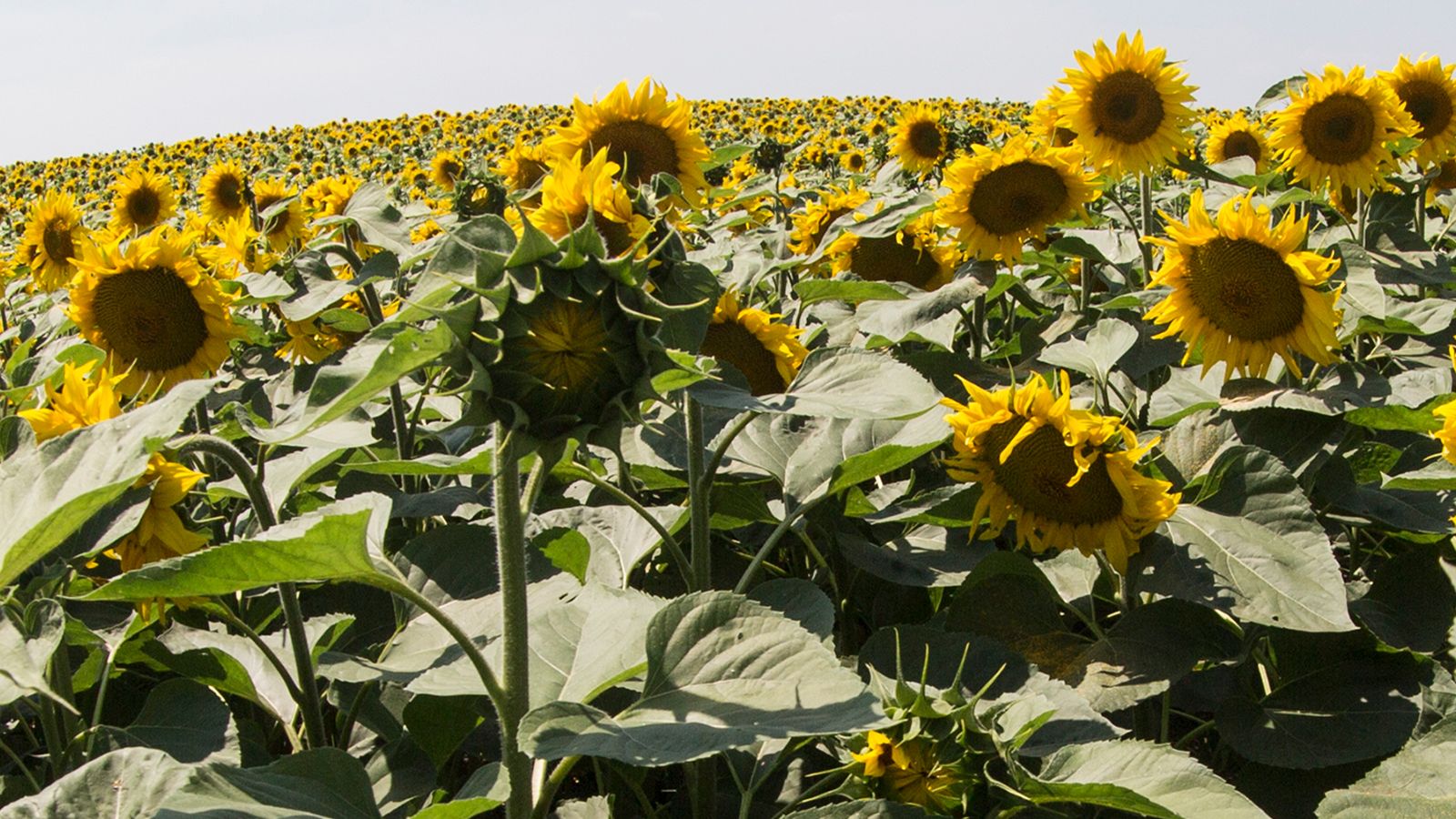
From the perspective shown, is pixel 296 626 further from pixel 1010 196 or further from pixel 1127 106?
pixel 1127 106

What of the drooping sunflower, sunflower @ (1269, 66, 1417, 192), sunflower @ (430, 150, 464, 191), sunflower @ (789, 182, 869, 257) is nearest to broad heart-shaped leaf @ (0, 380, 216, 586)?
the drooping sunflower

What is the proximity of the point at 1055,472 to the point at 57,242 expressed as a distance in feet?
15.0

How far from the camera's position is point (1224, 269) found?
2568 mm

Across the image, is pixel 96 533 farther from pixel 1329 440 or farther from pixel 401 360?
pixel 1329 440

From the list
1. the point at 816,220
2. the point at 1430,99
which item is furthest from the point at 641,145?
the point at 1430,99

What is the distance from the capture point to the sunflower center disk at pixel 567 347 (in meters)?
1.11

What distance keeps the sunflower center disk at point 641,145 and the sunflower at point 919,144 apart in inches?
129

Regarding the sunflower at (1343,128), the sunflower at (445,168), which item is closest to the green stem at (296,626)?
the sunflower at (1343,128)

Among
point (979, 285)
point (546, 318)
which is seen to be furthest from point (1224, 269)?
point (546, 318)

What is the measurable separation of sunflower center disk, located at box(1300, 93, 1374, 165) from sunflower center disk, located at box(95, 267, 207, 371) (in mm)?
3525

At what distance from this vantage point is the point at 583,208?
176cm

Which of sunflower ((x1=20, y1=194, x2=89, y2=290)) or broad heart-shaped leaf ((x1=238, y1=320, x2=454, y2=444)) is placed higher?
sunflower ((x1=20, y1=194, x2=89, y2=290))

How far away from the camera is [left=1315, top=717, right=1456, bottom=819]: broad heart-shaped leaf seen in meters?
1.34

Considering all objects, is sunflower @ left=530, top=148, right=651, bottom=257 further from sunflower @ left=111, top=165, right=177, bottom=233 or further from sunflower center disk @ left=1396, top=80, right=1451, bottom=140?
sunflower @ left=111, top=165, right=177, bottom=233
